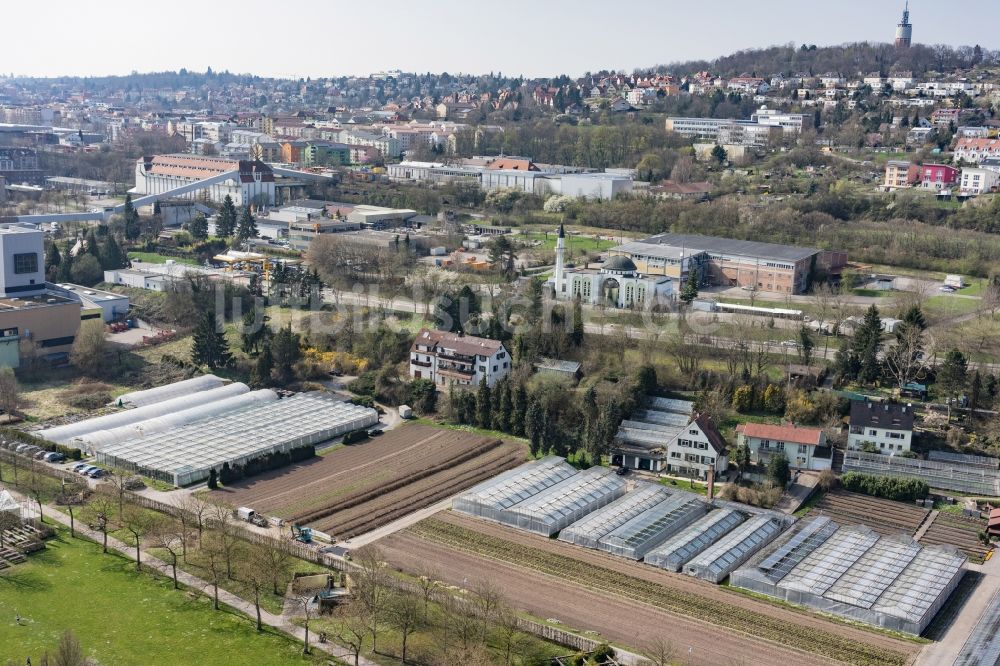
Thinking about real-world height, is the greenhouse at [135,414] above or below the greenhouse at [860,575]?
Result: above

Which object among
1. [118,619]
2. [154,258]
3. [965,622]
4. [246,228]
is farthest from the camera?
[246,228]

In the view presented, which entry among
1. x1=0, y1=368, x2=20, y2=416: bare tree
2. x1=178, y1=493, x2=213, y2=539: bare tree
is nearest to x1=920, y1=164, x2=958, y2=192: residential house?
x1=178, y1=493, x2=213, y2=539: bare tree

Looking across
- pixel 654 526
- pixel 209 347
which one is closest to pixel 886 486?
pixel 654 526

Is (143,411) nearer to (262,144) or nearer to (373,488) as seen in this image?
(373,488)

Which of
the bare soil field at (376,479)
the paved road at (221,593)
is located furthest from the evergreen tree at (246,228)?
the paved road at (221,593)

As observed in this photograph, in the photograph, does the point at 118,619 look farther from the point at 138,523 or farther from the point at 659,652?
the point at 659,652

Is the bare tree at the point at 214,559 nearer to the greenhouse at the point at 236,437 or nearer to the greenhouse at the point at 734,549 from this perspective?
the greenhouse at the point at 236,437

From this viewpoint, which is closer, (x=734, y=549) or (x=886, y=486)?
(x=734, y=549)
